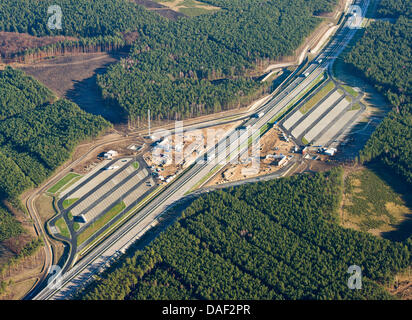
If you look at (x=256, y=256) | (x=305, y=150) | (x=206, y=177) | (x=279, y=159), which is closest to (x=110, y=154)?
(x=206, y=177)

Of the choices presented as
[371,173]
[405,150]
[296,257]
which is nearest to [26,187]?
[296,257]

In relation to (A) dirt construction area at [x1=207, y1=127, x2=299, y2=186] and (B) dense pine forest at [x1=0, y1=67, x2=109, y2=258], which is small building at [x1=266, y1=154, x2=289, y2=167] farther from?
(B) dense pine forest at [x1=0, y1=67, x2=109, y2=258]

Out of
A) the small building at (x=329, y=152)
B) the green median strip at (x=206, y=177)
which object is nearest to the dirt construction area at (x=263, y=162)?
the green median strip at (x=206, y=177)

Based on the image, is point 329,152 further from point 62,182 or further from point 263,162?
point 62,182

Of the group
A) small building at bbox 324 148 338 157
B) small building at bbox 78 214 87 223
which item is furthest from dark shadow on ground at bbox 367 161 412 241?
small building at bbox 78 214 87 223

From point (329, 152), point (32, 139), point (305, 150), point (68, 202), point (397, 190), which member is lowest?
point (68, 202)
